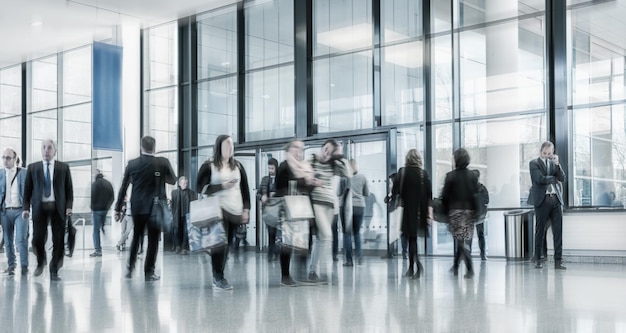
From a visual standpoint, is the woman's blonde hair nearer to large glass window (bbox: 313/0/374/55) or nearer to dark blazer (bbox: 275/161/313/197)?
dark blazer (bbox: 275/161/313/197)

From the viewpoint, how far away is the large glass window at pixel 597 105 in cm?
1193

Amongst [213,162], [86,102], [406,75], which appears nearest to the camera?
[213,162]

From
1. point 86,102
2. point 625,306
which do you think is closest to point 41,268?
point 625,306

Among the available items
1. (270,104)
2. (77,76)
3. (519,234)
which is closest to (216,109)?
(270,104)

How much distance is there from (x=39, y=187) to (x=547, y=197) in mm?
7122

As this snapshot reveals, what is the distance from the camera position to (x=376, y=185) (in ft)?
48.7

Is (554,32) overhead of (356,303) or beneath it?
overhead

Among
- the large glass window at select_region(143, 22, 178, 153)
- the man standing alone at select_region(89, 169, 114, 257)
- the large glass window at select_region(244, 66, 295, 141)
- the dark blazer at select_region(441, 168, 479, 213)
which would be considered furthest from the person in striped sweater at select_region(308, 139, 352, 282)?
the large glass window at select_region(143, 22, 178, 153)

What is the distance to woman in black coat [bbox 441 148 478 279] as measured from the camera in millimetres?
8867

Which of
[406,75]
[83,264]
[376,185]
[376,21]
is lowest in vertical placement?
[83,264]

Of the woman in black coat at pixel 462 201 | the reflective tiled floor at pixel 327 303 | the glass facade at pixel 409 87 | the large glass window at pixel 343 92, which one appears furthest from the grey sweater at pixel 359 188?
the large glass window at pixel 343 92

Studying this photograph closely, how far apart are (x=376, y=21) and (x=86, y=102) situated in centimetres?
1126

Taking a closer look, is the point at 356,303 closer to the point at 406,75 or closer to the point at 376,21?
the point at 406,75

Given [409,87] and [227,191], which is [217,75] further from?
[227,191]
